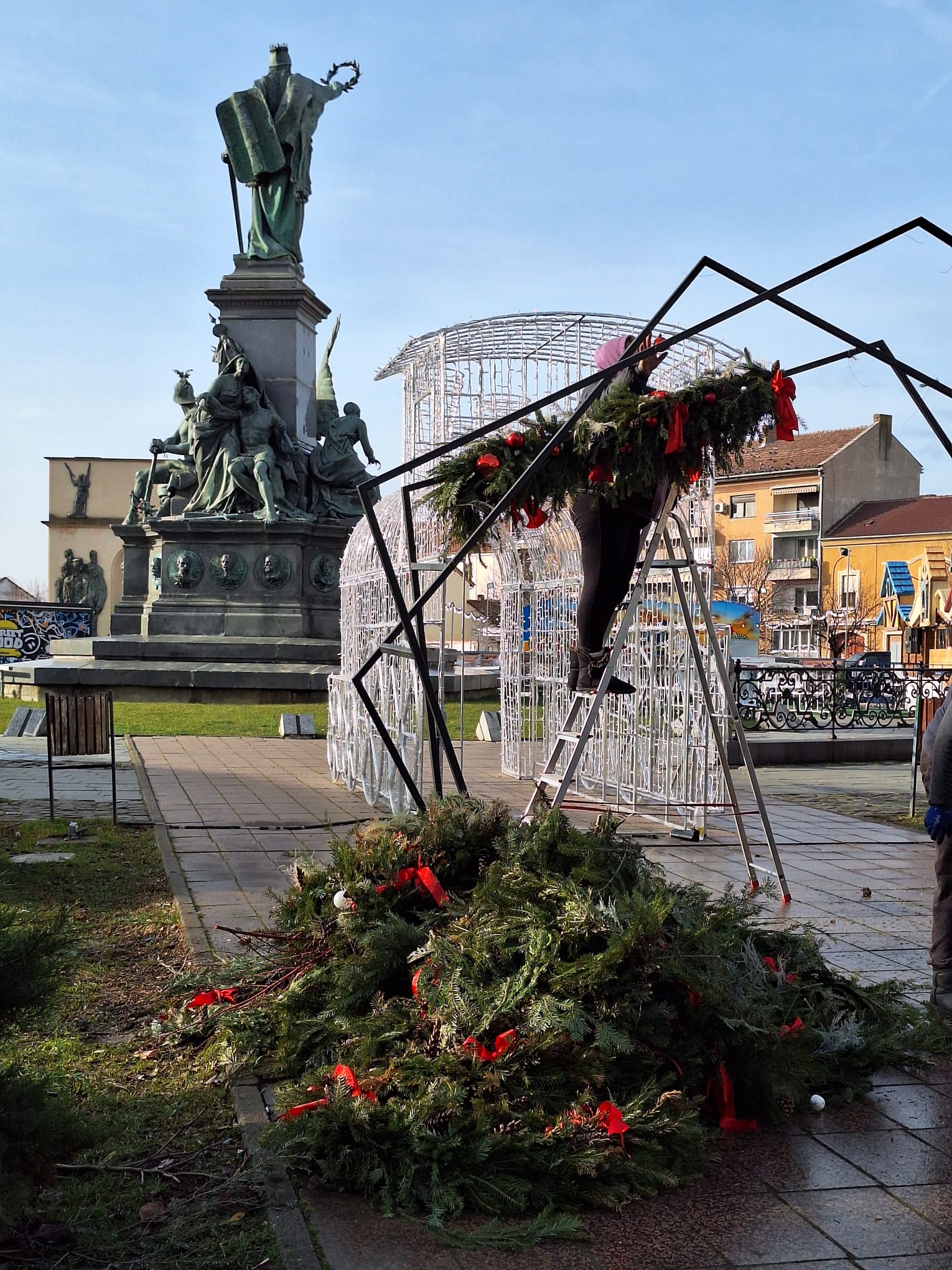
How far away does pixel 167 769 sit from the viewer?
43.4 ft

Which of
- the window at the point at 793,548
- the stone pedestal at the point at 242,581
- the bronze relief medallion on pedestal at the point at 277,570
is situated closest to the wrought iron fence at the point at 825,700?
the stone pedestal at the point at 242,581

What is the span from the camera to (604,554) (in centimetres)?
634

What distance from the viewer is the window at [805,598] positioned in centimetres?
6756

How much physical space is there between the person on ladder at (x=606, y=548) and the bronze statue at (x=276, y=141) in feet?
68.1

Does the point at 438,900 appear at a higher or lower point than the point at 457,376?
lower

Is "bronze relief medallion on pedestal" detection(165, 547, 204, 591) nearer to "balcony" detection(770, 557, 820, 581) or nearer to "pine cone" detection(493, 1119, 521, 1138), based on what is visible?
"pine cone" detection(493, 1119, 521, 1138)

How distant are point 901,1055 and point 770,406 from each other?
2.86 metres

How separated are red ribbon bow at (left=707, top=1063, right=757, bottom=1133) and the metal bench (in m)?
6.75

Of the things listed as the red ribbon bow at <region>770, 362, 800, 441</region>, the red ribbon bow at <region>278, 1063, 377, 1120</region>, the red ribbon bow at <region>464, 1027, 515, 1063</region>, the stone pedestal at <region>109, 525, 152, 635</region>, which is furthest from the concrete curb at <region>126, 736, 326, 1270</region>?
the stone pedestal at <region>109, 525, 152, 635</region>

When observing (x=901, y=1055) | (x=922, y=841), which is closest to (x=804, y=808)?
(x=922, y=841)

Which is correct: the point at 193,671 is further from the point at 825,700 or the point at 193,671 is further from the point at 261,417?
the point at 825,700

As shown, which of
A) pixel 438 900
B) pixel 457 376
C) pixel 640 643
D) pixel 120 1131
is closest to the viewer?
pixel 120 1131

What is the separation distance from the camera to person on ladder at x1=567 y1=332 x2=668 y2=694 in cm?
618

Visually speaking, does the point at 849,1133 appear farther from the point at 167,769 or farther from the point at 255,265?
the point at 255,265
